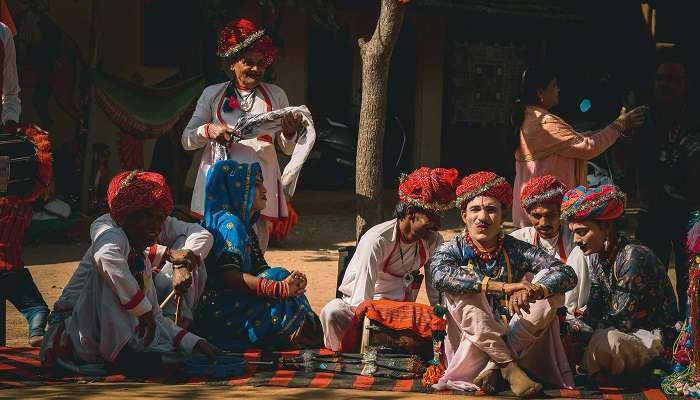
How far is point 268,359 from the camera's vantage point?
21.0 feet

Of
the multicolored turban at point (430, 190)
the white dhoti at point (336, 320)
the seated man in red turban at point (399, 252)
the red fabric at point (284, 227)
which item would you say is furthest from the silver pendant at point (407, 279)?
the red fabric at point (284, 227)

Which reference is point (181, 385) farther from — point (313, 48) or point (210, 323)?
point (313, 48)

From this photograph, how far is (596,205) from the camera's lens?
5984 mm

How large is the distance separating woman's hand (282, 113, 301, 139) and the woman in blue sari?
76 centimetres

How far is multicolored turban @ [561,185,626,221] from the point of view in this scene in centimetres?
599

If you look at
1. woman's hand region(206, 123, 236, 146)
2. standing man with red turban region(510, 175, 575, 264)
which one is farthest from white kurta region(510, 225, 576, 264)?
woman's hand region(206, 123, 236, 146)

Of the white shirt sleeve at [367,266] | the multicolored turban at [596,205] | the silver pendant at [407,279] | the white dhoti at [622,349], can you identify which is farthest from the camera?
the silver pendant at [407,279]

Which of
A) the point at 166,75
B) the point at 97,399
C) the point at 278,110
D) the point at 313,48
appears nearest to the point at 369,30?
the point at 313,48

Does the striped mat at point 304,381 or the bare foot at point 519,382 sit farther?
the striped mat at point 304,381

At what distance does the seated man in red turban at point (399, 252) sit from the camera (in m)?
6.41

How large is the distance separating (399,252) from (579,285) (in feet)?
3.28

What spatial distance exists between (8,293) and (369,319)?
2062mm

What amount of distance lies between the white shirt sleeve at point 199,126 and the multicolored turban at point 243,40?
13.5 inches

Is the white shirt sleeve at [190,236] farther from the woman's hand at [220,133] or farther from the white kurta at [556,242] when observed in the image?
the white kurta at [556,242]
